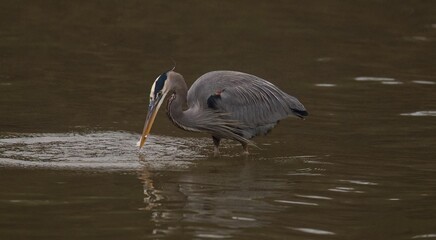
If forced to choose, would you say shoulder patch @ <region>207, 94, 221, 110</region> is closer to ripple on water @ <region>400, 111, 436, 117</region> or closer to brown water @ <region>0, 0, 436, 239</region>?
brown water @ <region>0, 0, 436, 239</region>

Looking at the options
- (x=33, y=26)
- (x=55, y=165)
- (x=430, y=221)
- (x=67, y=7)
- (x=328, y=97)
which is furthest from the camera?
(x=67, y=7)

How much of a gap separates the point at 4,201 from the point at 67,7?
11330 mm

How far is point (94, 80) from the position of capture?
1558cm

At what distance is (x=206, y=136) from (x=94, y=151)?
1.98 meters

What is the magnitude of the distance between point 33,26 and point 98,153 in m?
7.69

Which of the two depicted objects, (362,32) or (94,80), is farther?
(362,32)

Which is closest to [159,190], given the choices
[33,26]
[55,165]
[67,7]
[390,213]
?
[55,165]

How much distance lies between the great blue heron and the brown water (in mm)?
277

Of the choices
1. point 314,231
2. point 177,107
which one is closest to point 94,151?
point 177,107

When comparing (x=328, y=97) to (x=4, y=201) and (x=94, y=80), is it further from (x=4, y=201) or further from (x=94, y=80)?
(x=4, y=201)

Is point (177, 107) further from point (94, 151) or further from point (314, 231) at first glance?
point (314, 231)

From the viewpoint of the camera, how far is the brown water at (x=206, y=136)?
9.02 meters

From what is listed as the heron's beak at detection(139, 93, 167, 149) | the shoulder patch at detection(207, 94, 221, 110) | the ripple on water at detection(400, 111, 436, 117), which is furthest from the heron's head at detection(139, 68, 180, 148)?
the ripple on water at detection(400, 111, 436, 117)

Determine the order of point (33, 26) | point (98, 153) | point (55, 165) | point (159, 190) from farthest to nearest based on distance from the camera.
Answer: point (33, 26), point (98, 153), point (55, 165), point (159, 190)
